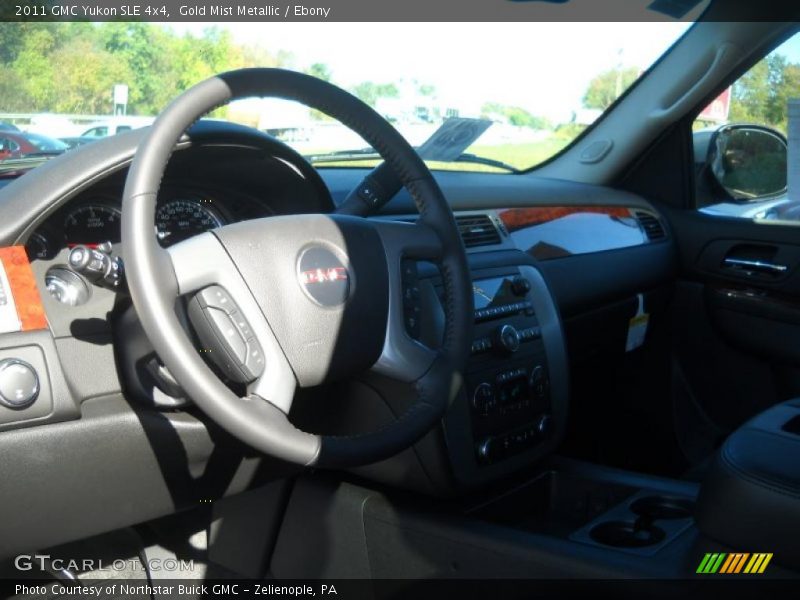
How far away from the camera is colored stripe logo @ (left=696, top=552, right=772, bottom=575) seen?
5.63 ft

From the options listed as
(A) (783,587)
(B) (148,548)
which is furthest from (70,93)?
(A) (783,587)

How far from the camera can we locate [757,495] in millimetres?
1711

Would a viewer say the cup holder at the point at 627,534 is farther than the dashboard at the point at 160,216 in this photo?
Yes

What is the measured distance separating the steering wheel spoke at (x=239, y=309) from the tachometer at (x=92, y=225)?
40 cm

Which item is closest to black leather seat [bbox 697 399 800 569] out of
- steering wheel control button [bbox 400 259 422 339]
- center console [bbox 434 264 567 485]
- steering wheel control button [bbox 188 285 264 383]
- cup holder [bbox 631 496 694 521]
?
cup holder [bbox 631 496 694 521]

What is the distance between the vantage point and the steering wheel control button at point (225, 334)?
1504mm

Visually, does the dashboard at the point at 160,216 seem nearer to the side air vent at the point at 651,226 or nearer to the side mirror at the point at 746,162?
the side air vent at the point at 651,226

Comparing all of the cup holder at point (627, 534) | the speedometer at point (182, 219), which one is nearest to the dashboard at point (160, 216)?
the speedometer at point (182, 219)

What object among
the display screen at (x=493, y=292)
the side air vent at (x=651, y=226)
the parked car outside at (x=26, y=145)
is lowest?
the side air vent at (x=651, y=226)

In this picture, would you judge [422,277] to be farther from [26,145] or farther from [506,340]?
[26,145]

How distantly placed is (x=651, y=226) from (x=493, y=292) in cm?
130

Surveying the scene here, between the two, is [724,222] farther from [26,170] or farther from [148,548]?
[26,170]

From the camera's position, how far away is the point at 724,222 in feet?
11.0

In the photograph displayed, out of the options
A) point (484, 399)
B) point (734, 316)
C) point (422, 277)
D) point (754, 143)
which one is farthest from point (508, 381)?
point (754, 143)
